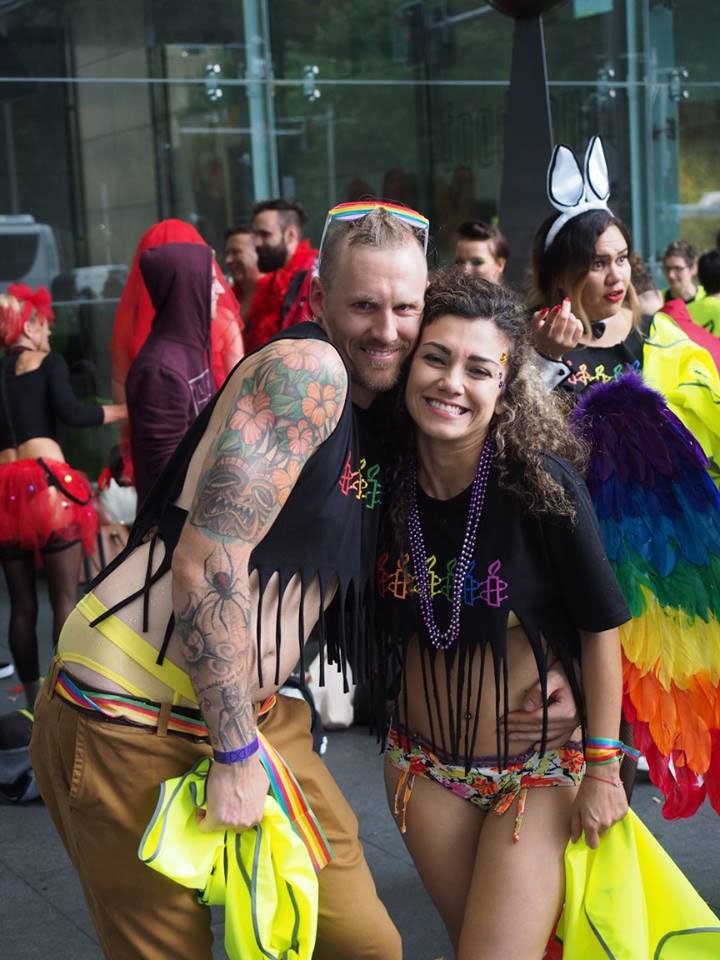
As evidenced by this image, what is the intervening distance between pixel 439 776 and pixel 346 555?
581 mm

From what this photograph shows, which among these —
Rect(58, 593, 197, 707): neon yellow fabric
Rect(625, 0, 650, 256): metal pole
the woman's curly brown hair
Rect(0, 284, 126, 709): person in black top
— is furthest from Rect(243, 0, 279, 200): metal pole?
Rect(58, 593, 197, 707): neon yellow fabric

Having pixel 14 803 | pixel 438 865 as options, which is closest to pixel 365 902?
pixel 438 865

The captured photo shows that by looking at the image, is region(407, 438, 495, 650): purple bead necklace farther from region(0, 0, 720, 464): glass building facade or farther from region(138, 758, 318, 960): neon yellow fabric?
region(0, 0, 720, 464): glass building facade

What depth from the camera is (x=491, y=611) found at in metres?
2.43

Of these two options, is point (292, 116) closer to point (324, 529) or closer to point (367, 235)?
point (367, 235)

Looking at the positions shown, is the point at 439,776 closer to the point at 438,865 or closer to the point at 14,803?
the point at 438,865

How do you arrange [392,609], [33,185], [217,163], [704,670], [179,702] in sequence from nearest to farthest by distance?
[179,702], [392,609], [704,670], [33,185], [217,163]

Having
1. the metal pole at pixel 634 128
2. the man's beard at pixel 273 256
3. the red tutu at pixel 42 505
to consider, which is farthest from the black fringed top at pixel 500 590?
the metal pole at pixel 634 128

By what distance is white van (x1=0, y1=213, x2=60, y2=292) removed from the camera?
29.6ft

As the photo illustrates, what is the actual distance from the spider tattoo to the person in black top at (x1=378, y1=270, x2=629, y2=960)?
0.51 meters

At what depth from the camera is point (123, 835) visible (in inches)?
90.4

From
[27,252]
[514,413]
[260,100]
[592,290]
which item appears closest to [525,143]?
[592,290]

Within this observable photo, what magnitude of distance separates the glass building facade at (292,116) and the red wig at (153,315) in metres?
3.48

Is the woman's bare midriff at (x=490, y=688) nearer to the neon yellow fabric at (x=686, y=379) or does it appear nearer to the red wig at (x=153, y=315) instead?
the neon yellow fabric at (x=686, y=379)
